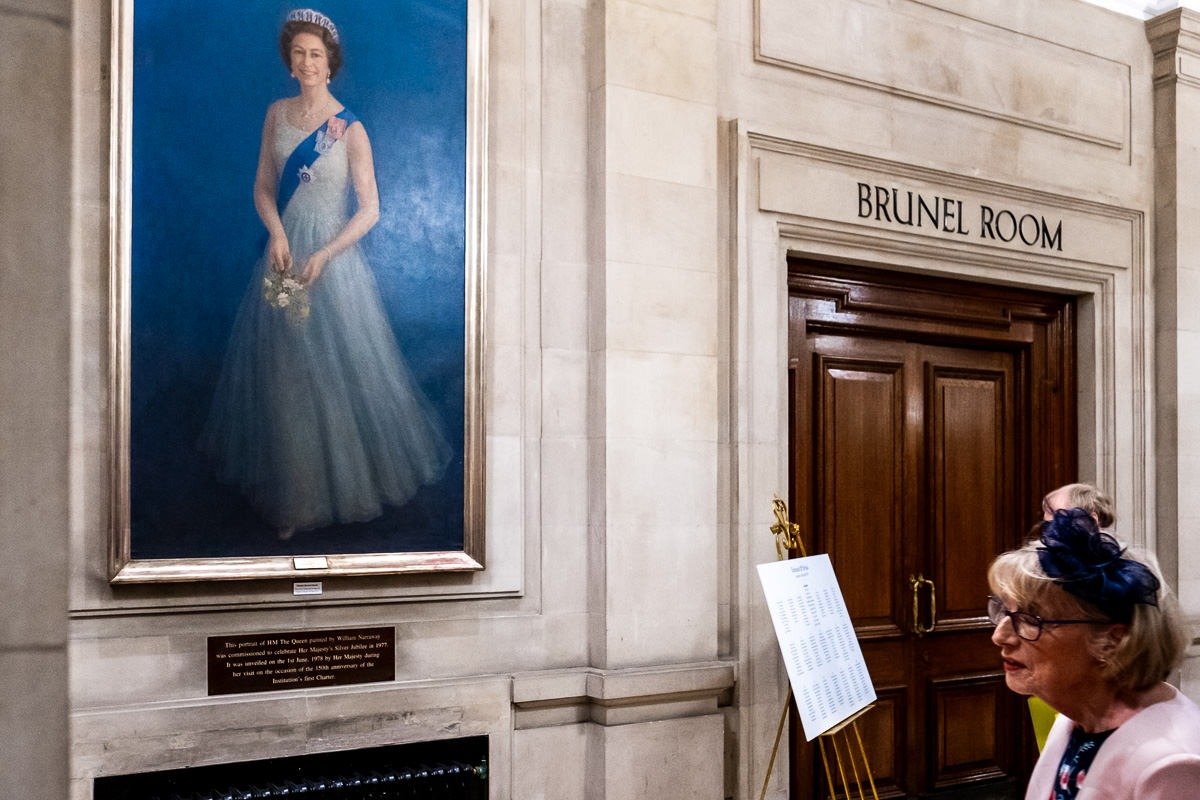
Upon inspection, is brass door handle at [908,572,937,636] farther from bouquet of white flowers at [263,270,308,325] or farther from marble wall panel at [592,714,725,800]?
bouquet of white flowers at [263,270,308,325]

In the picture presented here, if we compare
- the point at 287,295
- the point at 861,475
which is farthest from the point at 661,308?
the point at 861,475

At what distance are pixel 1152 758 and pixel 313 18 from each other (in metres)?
3.82

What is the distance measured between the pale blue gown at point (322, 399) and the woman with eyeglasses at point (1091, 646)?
2.70m

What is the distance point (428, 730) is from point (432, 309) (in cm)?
164

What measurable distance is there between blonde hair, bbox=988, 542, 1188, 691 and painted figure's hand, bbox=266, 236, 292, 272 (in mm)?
2957

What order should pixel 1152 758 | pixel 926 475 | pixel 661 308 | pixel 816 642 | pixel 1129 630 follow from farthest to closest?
pixel 926 475 → pixel 661 308 → pixel 816 642 → pixel 1129 630 → pixel 1152 758

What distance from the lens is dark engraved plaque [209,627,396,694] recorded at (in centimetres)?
424

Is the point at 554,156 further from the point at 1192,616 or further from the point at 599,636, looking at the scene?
the point at 1192,616

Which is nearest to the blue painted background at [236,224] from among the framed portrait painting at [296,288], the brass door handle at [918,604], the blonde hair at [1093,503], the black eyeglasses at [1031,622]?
the framed portrait painting at [296,288]

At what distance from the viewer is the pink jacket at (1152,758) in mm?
2035

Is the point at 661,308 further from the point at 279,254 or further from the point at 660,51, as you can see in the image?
the point at 279,254

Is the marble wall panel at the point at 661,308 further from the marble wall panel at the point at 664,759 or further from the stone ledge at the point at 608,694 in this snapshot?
the marble wall panel at the point at 664,759

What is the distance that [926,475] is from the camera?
21.4 feet

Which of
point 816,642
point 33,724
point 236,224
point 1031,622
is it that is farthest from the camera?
point 816,642
